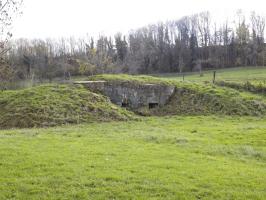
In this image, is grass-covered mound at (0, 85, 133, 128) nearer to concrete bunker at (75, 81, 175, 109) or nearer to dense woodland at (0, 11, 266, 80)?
concrete bunker at (75, 81, 175, 109)

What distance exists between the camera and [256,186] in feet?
36.0

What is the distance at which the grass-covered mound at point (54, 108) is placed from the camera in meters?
29.6

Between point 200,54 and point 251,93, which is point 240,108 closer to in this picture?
point 251,93

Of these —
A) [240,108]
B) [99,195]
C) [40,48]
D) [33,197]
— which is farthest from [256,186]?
[40,48]

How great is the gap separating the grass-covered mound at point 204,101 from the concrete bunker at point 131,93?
28.3 inches

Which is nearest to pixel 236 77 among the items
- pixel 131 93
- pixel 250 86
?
pixel 250 86

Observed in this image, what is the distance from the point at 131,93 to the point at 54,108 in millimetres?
9095

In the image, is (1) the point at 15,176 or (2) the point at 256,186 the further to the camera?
(1) the point at 15,176

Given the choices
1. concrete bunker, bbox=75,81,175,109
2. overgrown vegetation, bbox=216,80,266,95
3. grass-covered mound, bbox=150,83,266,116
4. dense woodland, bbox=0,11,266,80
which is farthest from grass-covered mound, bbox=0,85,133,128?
dense woodland, bbox=0,11,266,80

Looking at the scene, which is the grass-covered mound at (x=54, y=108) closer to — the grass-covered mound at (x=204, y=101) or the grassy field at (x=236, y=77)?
the grass-covered mound at (x=204, y=101)

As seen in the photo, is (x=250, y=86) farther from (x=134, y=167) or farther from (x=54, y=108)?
(x=134, y=167)

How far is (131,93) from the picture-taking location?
123 ft

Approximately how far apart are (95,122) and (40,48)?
306 ft

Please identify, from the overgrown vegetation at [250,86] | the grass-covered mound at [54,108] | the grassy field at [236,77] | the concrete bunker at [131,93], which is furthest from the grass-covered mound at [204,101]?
the grassy field at [236,77]
